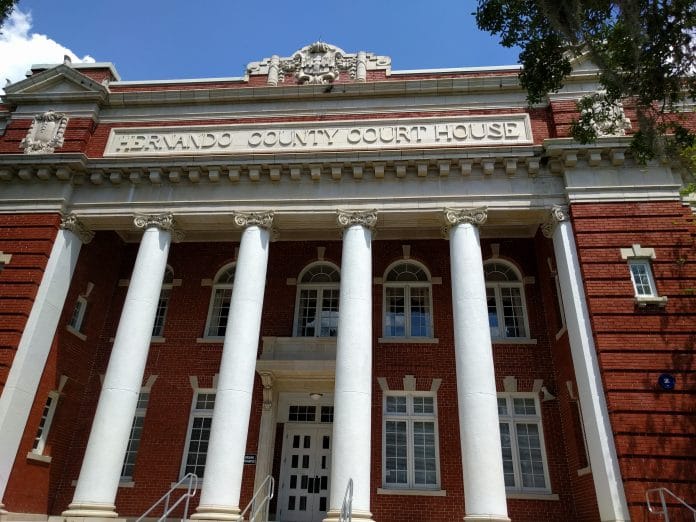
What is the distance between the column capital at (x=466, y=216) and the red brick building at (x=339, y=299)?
0.05 metres

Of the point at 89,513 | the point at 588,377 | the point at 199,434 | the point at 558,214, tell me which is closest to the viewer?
the point at 89,513

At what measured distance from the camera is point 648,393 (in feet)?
39.3

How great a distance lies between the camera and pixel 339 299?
15766mm

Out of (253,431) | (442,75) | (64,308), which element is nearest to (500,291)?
(442,75)

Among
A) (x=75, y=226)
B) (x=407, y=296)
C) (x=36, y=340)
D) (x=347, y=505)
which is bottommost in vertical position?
(x=347, y=505)

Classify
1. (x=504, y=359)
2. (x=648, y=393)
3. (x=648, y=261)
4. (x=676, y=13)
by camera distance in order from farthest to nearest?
(x=504, y=359), (x=648, y=261), (x=648, y=393), (x=676, y=13)

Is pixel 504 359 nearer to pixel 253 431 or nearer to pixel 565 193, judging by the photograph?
pixel 565 193

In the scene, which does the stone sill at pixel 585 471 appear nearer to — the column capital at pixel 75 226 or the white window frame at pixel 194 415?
the white window frame at pixel 194 415

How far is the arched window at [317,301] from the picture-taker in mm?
17911

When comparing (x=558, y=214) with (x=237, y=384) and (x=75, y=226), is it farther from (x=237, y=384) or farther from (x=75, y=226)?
(x=75, y=226)

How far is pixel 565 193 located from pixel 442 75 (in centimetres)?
591

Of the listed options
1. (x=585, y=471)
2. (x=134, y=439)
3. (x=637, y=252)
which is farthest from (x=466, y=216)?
(x=134, y=439)

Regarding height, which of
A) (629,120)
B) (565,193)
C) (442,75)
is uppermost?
(442,75)

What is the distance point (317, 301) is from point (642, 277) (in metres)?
10.0
